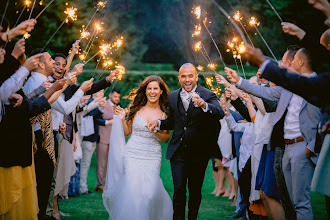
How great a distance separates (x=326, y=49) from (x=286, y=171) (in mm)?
1471

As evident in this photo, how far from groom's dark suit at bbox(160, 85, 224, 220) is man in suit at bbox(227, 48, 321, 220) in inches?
50.8

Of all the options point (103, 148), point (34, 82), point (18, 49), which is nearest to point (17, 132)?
point (18, 49)

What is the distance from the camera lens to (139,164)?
20.9 ft

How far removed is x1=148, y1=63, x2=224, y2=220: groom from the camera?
20.2 feet

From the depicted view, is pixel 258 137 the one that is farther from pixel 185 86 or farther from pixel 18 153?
pixel 18 153

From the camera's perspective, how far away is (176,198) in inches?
239

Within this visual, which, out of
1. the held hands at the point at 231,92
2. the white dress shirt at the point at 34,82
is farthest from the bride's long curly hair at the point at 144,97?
the white dress shirt at the point at 34,82

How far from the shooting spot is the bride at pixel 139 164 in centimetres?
604

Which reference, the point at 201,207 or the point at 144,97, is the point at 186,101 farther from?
the point at 201,207

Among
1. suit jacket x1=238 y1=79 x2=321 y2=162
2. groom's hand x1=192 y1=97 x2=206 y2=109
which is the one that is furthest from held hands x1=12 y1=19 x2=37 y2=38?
groom's hand x1=192 y1=97 x2=206 y2=109

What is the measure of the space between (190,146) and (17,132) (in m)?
2.51

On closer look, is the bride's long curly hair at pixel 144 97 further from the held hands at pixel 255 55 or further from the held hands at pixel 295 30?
the held hands at pixel 255 55

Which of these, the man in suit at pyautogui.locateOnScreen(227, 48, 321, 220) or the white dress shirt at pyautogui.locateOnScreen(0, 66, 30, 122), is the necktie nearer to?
the man in suit at pyautogui.locateOnScreen(227, 48, 321, 220)

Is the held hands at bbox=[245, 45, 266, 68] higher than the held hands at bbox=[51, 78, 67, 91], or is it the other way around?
the held hands at bbox=[245, 45, 266, 68]
